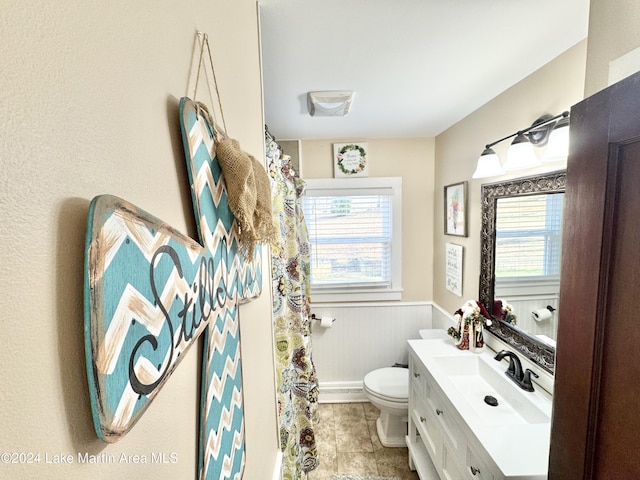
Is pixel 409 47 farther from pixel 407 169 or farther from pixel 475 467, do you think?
pixel 475 467

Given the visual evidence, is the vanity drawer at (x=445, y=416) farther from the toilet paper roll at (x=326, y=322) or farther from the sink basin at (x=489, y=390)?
the toilet paper roll at (x=326, y=322)

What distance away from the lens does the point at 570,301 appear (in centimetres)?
71

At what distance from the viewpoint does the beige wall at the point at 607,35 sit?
0.67 metres

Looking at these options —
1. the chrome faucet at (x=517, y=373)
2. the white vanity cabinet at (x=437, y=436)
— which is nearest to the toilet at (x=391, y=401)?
the white vanity cabinet at (x=437, y=436)

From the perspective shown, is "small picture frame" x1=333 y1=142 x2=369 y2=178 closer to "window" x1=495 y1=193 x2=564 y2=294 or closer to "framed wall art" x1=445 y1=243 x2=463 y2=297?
"framed wall art" x1=445 y1=243 x2=463 y2=297

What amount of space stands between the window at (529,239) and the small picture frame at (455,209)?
0.35 metres

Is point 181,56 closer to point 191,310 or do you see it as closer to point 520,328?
point 191,310

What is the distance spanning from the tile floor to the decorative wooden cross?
1674 mm

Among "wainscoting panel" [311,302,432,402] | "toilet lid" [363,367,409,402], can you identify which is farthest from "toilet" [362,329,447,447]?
"wainscoting panel" [311,302,432,402]

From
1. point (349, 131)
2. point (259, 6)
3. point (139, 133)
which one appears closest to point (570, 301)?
point (139, 133)

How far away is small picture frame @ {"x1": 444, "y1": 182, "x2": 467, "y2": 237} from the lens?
2041 mm

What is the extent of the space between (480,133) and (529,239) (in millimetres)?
795

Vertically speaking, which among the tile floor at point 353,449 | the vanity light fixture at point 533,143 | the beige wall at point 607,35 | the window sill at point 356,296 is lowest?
the tile floor at point 353,449

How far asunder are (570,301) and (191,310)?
2.81ft
